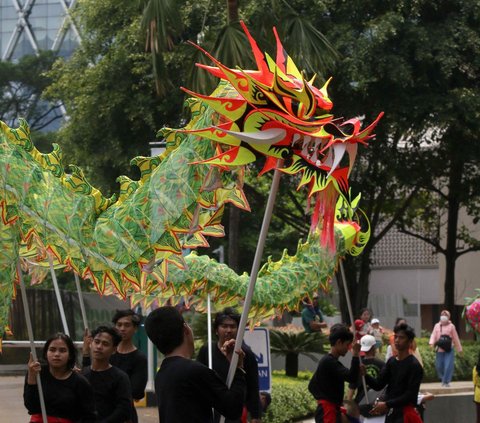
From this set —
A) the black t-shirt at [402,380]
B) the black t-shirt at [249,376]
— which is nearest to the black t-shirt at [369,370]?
the black t-shirt at [402,380]

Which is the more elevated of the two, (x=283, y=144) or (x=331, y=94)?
(x=331, y=94)

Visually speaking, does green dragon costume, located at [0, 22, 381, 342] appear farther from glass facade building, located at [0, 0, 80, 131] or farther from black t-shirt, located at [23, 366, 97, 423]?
glass facade building, located at [0, 0, 80, 131]

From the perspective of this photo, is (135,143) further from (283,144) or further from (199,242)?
(283,144)

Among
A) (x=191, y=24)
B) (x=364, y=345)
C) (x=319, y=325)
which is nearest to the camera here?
(x=364, y=345)

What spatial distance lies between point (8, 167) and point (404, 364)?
3.80m

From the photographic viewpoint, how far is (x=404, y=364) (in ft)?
33.0

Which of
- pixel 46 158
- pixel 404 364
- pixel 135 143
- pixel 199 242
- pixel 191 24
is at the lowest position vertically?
pixel 404 364

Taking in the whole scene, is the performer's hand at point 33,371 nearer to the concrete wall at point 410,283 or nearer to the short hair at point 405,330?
the short hair at point 405,330

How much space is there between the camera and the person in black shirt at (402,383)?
1002 cm

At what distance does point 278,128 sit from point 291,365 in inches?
513

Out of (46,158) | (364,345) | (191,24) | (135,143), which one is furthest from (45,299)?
(46,158)

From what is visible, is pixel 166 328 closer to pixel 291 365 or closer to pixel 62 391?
pixel 62 391

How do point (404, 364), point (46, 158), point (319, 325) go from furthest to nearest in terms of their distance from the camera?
point (319, 325), point (404, 364), point (46, 158)

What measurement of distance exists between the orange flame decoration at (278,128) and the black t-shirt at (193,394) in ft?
6.02
